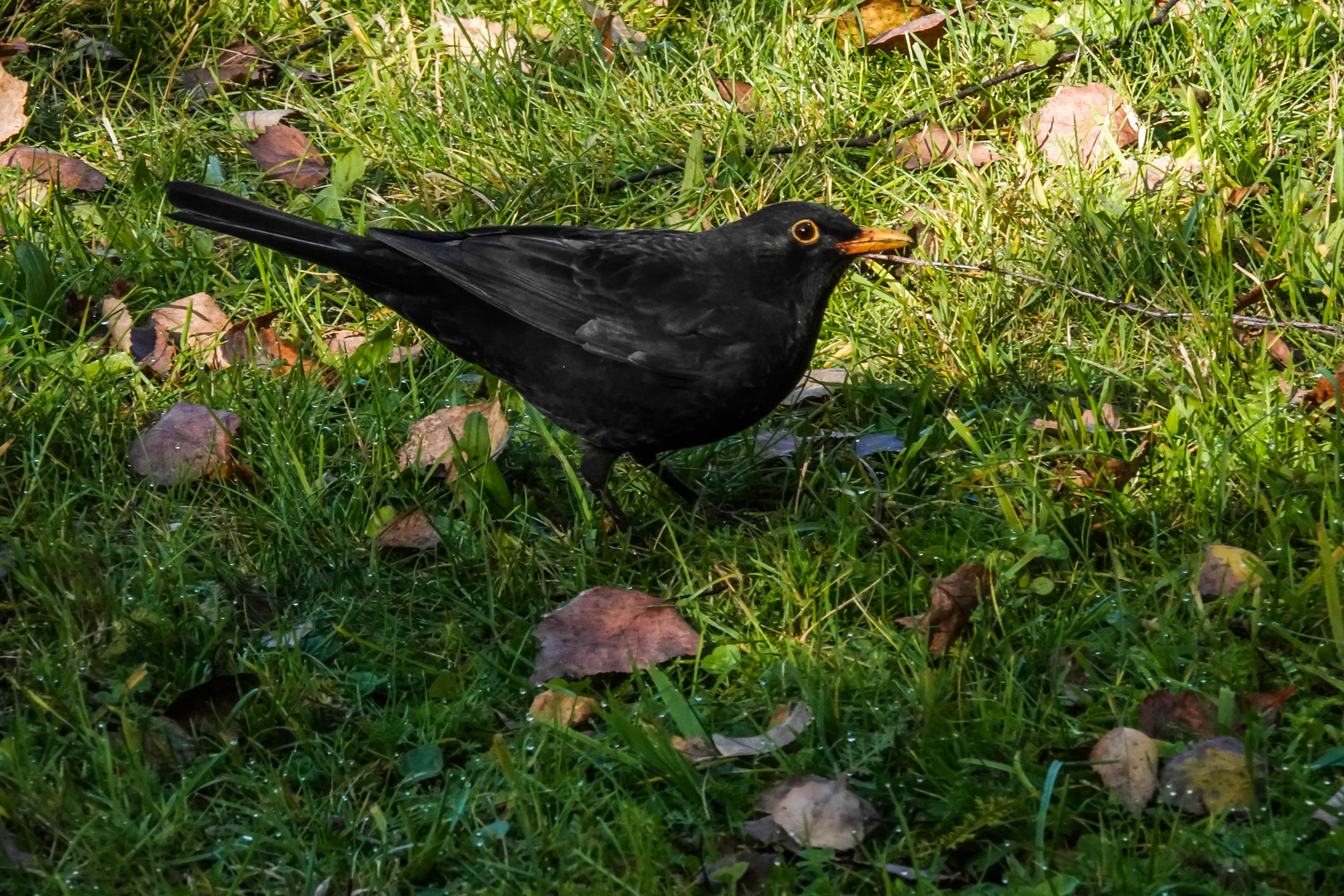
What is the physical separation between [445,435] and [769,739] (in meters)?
1.55

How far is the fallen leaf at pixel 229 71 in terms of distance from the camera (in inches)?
226

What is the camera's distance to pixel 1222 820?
2.64 m

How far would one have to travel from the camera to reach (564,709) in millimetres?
3113

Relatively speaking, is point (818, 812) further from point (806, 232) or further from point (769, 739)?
point (806, 232)

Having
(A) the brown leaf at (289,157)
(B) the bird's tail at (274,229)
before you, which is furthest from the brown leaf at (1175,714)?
(A) the brown leaf at (289,157)

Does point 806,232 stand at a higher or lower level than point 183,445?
higher

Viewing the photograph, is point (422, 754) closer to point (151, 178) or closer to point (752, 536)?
point (752, 536)

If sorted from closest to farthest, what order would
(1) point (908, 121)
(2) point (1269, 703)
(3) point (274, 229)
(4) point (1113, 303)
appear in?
(2) point (1269, 703), (3) point (274, 229), (4) point (1113, 303), (1) point (908, 121)

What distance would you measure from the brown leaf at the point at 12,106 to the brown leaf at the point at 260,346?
154 cm

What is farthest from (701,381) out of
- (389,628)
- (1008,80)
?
(1008,80)

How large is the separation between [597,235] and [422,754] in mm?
1709

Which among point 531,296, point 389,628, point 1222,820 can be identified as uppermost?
point 531,296

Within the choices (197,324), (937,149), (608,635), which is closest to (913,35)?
(937,149)

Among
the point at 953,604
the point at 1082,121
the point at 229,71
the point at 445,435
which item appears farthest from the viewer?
the point at 229,71
